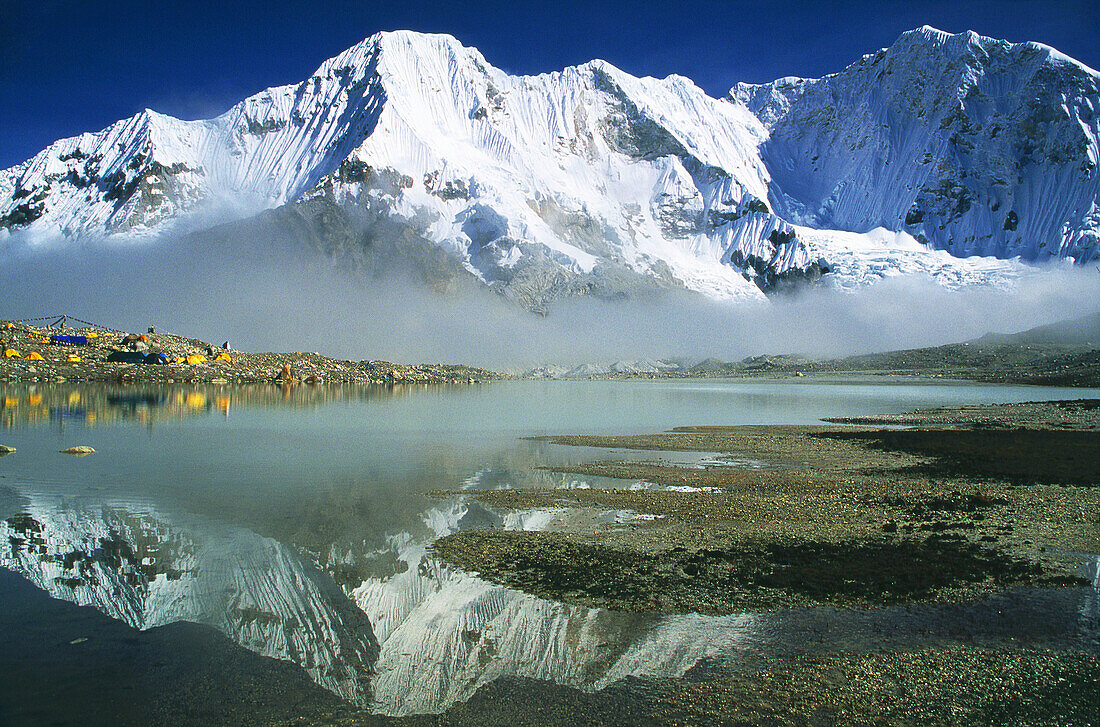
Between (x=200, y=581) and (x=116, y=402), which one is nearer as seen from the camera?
(x=200, y=581)

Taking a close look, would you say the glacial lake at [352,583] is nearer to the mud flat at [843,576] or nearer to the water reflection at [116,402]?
the mud flat at [843,576]

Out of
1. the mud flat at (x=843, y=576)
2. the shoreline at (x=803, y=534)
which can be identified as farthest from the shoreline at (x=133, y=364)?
the mud flat at (x=843, y=576)

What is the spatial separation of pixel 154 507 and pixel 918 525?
18451 mm

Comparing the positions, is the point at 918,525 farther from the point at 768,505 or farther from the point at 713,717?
the point at 713,717

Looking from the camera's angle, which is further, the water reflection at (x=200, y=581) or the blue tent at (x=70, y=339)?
the blue tent at (x=70, y=339)

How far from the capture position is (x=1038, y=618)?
1041cm

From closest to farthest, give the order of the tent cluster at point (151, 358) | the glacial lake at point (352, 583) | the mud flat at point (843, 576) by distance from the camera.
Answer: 1. the mud flat at point (843, 576)
2. the glacial lake at point (352, 583)
3. the tent cluster at point (151, 358)

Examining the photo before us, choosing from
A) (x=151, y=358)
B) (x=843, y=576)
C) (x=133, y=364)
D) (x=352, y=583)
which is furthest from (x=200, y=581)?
(x=151, y=358)

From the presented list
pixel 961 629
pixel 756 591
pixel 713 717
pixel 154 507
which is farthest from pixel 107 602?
pixel 961 629

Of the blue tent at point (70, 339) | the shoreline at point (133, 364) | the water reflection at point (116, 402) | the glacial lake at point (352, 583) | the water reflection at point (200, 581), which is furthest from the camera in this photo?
the blue tent at point (70, 339)

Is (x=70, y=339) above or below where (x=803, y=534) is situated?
above

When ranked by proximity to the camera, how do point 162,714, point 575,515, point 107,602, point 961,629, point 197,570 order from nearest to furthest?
1. point 162,714
2. point 961,629
3. point 107,602
4. point 197,570
5. point 575,515

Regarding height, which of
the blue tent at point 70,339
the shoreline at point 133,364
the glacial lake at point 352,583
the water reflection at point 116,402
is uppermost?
the blue tent at point 70,339

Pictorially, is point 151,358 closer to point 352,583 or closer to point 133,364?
point 133,364
